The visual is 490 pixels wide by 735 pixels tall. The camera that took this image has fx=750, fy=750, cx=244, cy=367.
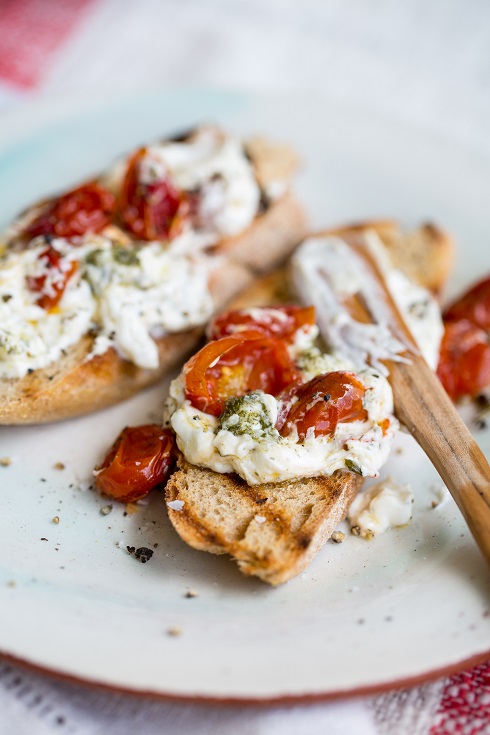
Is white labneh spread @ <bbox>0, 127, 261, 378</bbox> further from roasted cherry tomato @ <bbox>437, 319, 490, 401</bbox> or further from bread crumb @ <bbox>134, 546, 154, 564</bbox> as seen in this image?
roasted cherry tomato @ <bbox>437, 319, 490, 401</bbox>

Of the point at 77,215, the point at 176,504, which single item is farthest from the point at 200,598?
the point at 77,215

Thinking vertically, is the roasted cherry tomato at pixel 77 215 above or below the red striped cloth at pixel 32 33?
below

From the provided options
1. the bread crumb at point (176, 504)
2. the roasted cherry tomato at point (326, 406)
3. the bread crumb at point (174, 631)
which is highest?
the roasted cherry tomato at point (326, 406)

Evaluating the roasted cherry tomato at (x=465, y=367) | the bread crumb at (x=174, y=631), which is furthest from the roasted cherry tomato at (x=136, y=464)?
the roasted cherry tomato at (x=465, y=367)

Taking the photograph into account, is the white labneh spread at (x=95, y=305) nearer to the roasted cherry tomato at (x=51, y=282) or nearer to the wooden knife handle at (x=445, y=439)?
the roasted cherry tomato at (x=51, y=282)

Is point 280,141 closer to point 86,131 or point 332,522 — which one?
point 86,131

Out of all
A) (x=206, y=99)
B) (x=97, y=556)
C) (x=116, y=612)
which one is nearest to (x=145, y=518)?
(x=97, y=556)
